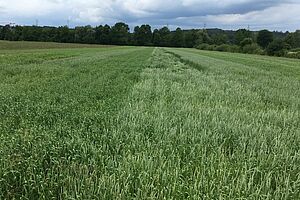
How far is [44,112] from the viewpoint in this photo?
6141 millimetres

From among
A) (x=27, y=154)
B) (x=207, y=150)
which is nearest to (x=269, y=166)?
(x=207, y=150)

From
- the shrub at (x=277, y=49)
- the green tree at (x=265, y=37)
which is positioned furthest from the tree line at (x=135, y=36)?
the shrub at (x=277, y=49)

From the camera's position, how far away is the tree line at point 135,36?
13212 cm

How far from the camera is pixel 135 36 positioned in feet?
515

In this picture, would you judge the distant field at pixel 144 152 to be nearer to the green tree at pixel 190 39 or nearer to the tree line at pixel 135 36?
the tree line at pixel 135 36

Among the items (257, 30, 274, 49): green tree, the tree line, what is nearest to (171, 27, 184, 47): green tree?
the tree line

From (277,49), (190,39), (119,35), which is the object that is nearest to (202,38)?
(190,39)

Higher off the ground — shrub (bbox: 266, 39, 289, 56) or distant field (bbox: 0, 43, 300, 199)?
shrub (bbox: 266, 39, 289, 56)

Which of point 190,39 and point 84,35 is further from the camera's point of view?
point 190,39

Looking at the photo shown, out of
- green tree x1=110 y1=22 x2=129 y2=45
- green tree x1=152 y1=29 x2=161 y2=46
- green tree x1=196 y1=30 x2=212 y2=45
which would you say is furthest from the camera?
green tree x1=152 y1=29 x2=161 y2=46

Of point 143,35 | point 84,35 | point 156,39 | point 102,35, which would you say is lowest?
point 156,39

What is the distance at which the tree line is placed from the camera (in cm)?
13212

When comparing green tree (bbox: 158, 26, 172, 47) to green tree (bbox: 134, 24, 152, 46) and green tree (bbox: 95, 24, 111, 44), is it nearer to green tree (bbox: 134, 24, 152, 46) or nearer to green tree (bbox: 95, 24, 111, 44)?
green tree (bbox: 134, 24, 152, 46)

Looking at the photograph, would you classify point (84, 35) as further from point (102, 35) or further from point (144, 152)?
point (144, 152)
